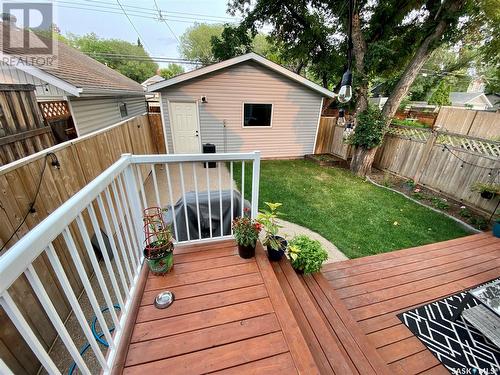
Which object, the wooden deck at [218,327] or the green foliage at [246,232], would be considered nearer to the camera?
the wooden deck at [218,327]

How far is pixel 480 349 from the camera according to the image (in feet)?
6.34

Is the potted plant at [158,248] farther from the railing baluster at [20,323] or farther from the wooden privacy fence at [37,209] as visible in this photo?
the railing baluster at [20,323]

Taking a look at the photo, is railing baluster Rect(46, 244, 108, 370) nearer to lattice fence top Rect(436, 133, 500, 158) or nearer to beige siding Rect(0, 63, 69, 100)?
beige siding Rect(0, 63, 69, 100)

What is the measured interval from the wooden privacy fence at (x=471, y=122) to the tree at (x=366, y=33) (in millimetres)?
5214

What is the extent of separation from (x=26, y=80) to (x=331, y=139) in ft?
29.8

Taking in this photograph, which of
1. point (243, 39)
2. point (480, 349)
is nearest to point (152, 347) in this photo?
point (480, 349)

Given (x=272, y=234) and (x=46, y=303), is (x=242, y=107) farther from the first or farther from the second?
(x=46, y=303)

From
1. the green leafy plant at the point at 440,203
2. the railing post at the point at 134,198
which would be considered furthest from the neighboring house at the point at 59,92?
the green leafy plant at the point at 440,203

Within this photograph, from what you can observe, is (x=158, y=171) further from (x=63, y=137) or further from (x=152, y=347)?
(x=152, y=347)

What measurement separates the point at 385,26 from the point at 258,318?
9384mm

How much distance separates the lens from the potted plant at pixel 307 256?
2.36 m

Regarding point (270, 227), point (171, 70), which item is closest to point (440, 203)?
point (270, 227)

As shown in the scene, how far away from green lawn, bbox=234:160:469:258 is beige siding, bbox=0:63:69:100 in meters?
4.39

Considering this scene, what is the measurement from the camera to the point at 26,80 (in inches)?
172
